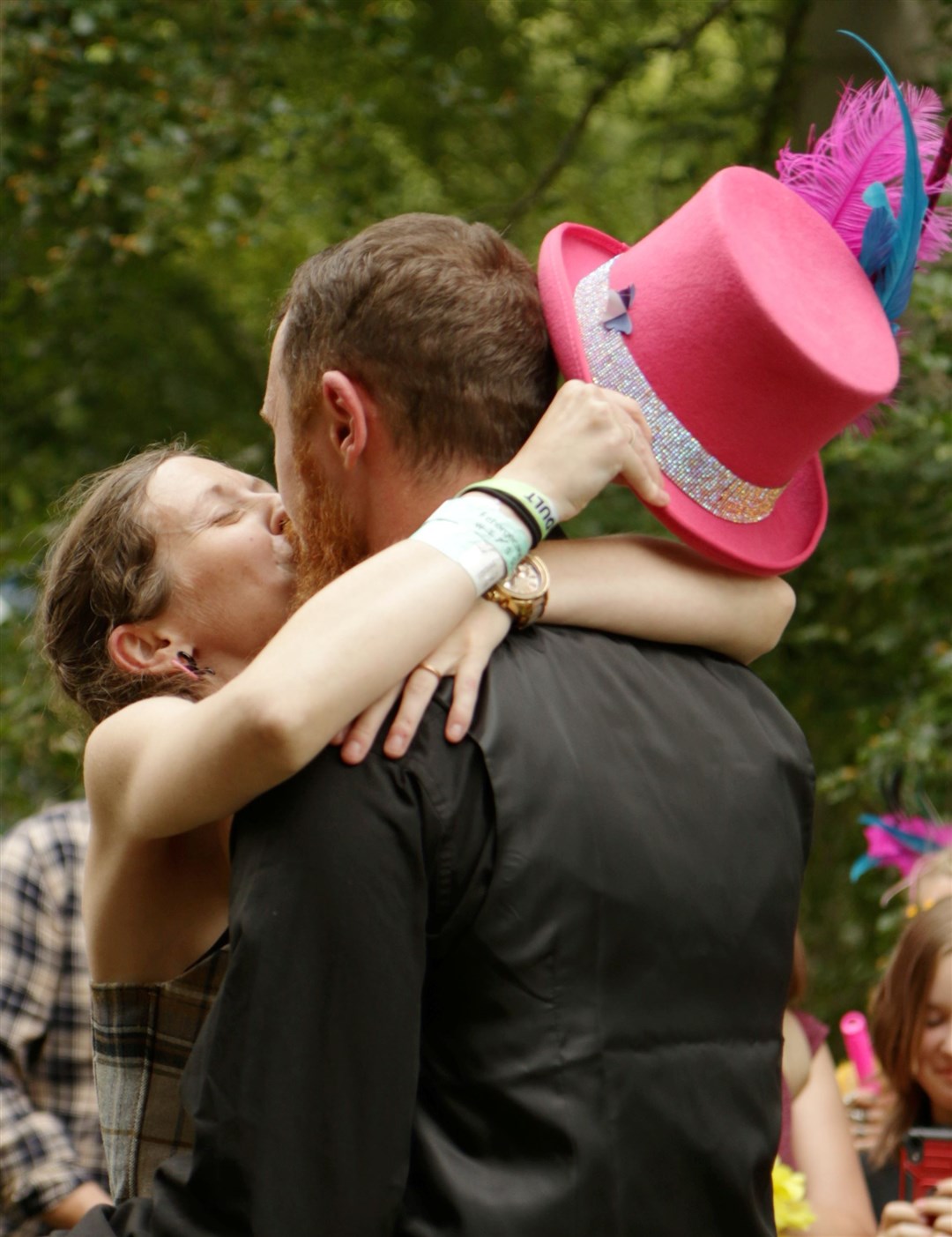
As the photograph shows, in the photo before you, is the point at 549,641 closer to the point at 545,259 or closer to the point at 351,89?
the point at 545,259

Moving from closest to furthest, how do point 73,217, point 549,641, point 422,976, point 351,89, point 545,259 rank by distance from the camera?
point 422,976, point 549,641, point 545,259, point 73,217, point 351,89

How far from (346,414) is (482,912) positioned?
562mm

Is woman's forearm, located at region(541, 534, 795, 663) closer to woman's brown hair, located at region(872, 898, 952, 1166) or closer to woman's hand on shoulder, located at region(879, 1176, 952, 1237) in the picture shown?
woman's hand on shoulder, located at region(879, 1176, 952, 1237)

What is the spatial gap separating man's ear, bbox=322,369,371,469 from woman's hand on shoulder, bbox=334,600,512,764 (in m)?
0.23

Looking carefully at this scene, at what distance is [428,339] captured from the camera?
5.20 ft

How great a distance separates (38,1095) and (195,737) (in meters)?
2.13

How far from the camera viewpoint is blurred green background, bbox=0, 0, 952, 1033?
4746 mm

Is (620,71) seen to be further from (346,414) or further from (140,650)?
(346,414)

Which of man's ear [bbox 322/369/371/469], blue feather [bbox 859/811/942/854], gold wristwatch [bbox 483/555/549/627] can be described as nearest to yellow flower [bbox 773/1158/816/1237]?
blue feather [bbox 859/811/942/854]

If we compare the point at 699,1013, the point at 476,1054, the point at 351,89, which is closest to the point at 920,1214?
the point at 699,1013

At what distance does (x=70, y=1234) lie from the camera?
4.71 ft

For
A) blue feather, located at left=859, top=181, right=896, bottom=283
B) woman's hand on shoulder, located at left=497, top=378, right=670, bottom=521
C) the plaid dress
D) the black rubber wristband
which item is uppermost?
blue feather, located at left=859, top=181, right=896, bottom=283

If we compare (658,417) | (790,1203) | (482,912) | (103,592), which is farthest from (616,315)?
(790,1203)

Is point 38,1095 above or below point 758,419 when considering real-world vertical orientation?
below
